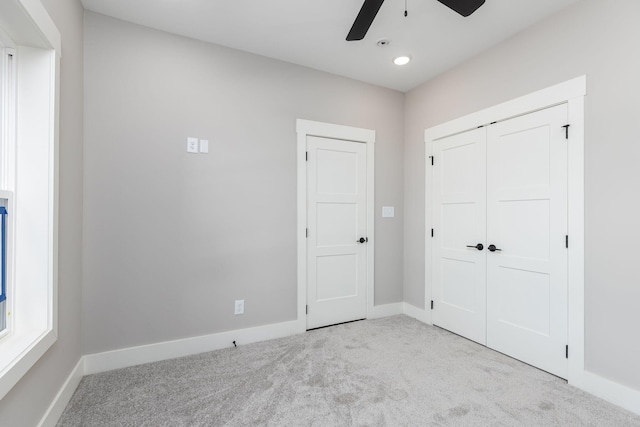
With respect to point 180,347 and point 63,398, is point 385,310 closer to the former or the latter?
point 180,347

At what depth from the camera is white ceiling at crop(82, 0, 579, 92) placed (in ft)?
7.28

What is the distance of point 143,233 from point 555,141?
336 centimetres

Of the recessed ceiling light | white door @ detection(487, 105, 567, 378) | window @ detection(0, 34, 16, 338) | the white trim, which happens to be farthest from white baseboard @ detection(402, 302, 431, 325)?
window @ detection(0, 34, 16, 338)

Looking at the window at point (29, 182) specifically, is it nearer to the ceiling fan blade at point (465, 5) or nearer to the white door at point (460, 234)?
the ceiling fan blade at point (465, 5)

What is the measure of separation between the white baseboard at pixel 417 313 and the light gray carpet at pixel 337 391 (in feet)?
2.00

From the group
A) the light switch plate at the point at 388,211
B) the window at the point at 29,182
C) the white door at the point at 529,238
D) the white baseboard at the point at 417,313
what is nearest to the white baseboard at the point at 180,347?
the window at the point at 29,182

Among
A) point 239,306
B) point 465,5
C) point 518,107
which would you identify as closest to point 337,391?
point 239,306

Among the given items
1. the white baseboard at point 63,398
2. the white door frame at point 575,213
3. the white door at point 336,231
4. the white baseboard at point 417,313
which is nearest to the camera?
the white baseboard at point 63,398

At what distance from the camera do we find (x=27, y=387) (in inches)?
55.7

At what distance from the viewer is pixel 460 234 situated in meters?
3.08

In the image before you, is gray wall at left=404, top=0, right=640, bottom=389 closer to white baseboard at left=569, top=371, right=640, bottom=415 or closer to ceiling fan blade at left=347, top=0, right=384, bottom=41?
white baseboard at left=569, top=371, right=640, bottom=415

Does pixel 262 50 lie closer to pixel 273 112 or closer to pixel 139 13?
pixel 273 112

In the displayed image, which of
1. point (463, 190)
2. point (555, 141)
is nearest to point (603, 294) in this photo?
point (555, 141)

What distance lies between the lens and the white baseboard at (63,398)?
63.7 inches
